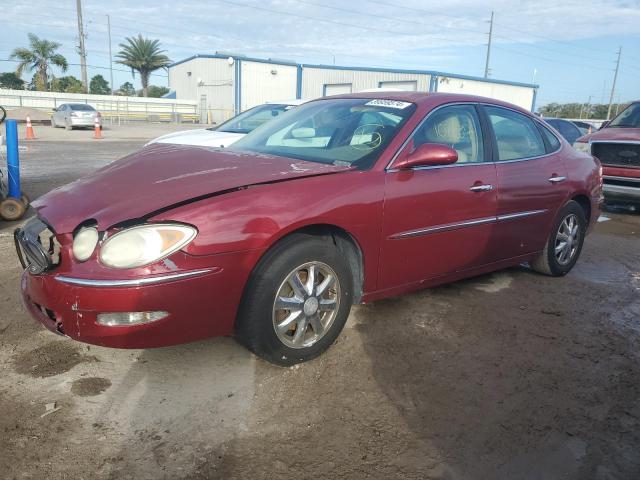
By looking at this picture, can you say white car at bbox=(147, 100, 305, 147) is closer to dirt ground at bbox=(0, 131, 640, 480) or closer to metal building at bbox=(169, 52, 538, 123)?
dirt ground at bbox=(0, 131, 640, 480)

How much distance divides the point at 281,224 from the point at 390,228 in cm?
85

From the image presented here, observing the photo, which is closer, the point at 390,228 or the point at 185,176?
the point at 185,176

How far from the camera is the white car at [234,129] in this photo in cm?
830

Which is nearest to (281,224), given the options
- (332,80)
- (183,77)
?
(332,80)

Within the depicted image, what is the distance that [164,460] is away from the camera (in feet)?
7.47

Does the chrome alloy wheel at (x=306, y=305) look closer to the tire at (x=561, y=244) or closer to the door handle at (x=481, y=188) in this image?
the door handle at (x=481, y=188)

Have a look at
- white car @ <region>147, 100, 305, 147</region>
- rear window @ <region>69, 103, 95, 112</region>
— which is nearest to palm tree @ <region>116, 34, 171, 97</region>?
rear window @ <region>69, 103, 95, 112</region>

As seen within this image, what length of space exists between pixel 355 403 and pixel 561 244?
3088 millimetres

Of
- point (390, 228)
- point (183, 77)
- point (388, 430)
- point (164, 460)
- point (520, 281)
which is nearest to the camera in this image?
point (164, 460)

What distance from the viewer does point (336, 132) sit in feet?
12.4

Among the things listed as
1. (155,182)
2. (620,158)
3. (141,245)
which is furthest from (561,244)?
(620,158)

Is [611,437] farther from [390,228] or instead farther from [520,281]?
[520,281]

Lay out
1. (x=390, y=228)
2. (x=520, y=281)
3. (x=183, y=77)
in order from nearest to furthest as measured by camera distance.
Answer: (x=390, y=228) → (x=520, y=281) → (x=183, y=77)

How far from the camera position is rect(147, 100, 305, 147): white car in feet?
27.2
